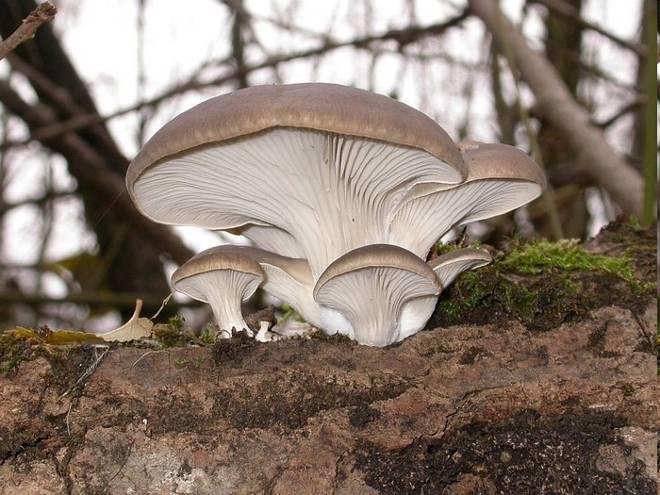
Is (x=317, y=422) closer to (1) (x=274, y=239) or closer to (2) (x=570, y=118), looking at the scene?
(1) (x=274, y=239)

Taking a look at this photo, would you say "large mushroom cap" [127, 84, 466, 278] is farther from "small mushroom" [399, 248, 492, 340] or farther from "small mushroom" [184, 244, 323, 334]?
"small mushroom" [399, 248, 492, 340]

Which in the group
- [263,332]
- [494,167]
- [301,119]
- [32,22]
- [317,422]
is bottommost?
[317,422]

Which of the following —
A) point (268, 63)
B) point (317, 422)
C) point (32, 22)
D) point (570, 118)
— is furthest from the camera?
point (268, 63)

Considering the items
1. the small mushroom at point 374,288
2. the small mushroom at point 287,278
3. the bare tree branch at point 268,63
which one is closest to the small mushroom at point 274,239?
the small mushroom at point 287,278

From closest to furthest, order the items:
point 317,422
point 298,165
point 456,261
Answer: point 317,422, point 298,165, point 456,261

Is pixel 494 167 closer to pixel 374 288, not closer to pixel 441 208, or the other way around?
pixel 441 208

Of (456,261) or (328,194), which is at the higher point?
(328,194)

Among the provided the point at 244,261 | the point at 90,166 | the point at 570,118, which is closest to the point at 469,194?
the point at 244,261

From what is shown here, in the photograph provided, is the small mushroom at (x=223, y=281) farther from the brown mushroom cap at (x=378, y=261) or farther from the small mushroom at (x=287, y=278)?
the brown mushroom cap at (x=378, y=261)

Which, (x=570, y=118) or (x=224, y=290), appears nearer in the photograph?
(x=224, y=290)
